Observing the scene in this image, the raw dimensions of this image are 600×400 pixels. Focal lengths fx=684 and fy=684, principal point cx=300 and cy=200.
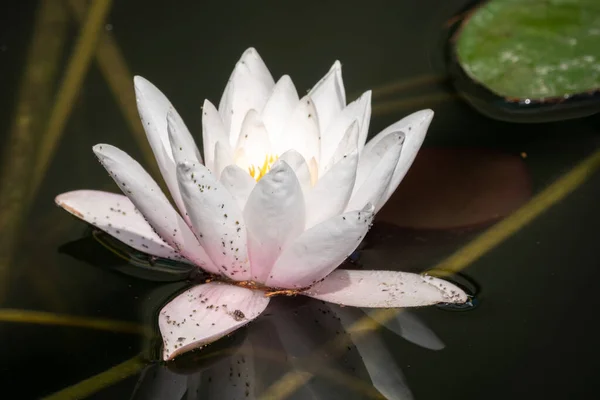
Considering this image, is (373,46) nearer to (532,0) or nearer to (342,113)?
(532,0)

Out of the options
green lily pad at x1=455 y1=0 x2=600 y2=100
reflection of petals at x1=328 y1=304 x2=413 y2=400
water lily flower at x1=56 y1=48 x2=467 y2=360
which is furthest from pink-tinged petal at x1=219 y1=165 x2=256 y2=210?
green lily pad at x1=455 y1=0 x2=600 y2=100

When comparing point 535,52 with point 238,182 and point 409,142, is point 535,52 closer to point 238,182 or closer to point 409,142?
point 409,142

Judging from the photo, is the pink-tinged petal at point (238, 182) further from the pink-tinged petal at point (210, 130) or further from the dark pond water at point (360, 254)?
the dark pond water at point (360, 254)

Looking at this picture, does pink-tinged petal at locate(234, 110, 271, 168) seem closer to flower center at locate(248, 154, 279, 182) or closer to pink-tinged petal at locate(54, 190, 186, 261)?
flower center at locate(248, 154, 279, 182)

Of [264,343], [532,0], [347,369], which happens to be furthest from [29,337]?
[532,0]

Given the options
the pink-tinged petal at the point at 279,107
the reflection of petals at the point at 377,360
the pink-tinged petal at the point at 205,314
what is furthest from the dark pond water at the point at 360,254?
the pink-tinged petal at the point at 279,107

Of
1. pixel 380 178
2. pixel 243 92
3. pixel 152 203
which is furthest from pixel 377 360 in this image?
pixel 243 92
